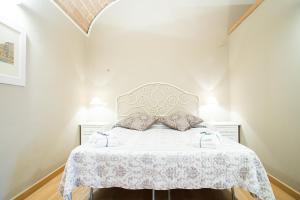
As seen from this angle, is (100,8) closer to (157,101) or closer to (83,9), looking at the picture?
(83,9)

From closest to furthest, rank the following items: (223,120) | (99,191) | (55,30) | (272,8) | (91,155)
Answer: (91,155)
(99,191)
(272,8)
(55,30)
(223,120)

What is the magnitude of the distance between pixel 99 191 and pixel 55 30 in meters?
2.33

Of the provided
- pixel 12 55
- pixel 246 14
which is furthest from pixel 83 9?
pixel 246 14

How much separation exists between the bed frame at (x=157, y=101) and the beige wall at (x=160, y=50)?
13 centimetres

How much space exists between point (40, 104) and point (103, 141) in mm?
1148

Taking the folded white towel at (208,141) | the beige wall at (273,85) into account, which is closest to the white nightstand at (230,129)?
the beige wall at (273,85)

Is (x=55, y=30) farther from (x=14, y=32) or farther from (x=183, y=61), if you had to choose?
(x=183, y=61)

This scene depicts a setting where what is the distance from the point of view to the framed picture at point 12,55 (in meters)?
1.88

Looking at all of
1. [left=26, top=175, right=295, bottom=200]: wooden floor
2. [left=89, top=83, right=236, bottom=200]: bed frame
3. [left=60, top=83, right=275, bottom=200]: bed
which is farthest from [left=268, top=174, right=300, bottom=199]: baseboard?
[left=89, top=83, right=236, bottom=200]: bed frame

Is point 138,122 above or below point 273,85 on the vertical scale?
below

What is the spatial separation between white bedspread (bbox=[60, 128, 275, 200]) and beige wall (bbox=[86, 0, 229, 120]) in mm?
2189

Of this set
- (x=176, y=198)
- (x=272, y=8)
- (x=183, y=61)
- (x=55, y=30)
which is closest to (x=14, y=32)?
(x=55, y=30)

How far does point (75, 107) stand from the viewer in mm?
3467

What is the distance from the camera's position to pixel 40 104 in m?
2.46
